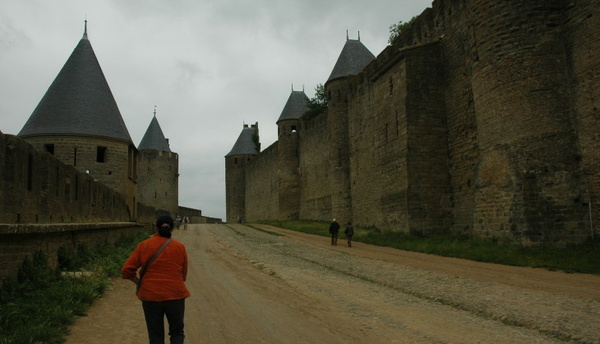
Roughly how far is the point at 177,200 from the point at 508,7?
4505 centimetres

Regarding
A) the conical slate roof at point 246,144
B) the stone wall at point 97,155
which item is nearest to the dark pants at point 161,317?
the stone wall at point 97,155

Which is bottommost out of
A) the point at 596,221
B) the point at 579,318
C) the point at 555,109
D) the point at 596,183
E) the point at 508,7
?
the point at 579,318

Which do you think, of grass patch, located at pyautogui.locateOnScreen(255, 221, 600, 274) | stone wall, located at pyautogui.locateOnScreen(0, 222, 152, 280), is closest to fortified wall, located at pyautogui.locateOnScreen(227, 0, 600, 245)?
grass patch, located at pyautogui.locateOnScreen(255, 221, 600, 274)

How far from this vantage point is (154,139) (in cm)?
5469

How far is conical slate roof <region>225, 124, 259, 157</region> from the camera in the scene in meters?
57.4

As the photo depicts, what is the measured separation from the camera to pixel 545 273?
33.4 ft

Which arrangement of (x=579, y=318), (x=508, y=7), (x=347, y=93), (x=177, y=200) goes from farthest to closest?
(x=177, y=200) → (x=347, y=93) → (x=508, y=7) → (x=579, y=318)

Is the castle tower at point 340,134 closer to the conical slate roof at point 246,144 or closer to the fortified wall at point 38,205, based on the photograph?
the fortified wall at point 38,205

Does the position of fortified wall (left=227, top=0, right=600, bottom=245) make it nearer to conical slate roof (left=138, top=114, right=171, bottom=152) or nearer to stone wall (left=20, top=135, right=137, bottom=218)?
stone wall (left=20, top=135, right=137, bottom=218)

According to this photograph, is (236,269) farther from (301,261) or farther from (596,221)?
(596,221)

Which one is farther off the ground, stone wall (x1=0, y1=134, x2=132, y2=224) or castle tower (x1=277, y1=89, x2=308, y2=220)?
castle tower (x1=277, y1=89, x2=308, y2=220)

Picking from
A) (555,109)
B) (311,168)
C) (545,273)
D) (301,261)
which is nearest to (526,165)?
(555,109)

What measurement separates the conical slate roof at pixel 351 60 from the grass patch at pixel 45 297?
73.2 feet

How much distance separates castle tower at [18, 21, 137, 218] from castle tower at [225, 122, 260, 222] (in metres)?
30.5
